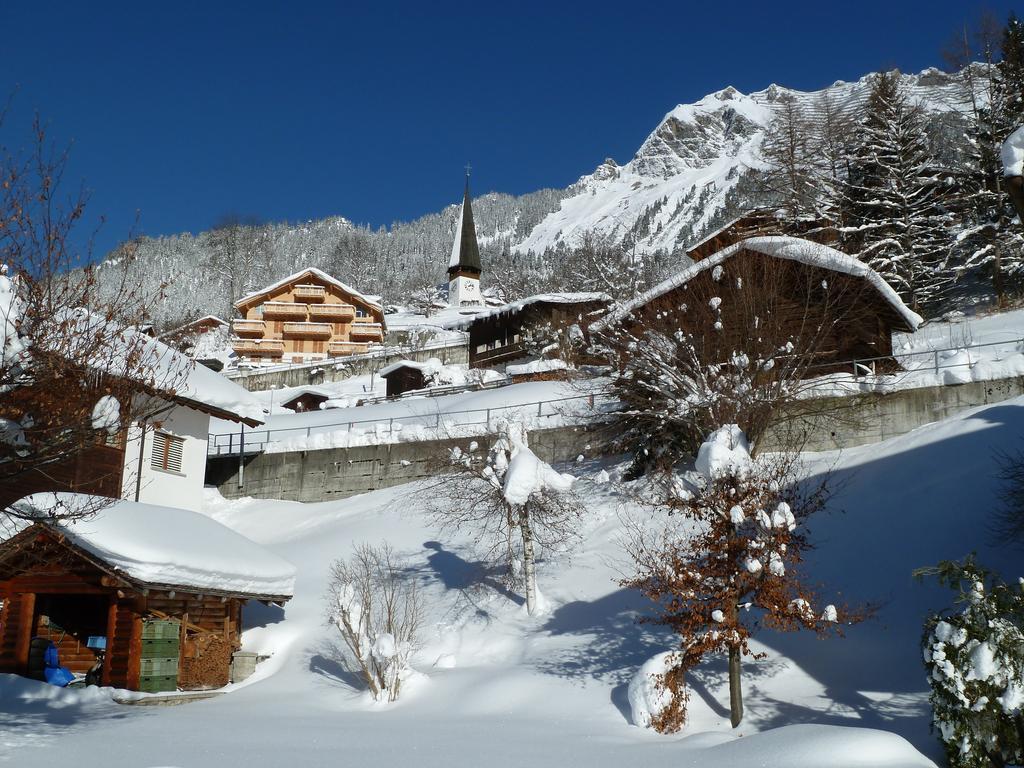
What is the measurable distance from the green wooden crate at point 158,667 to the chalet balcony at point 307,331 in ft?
164

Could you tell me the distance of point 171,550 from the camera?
622 inches

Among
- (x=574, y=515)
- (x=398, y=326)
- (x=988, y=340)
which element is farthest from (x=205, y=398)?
(x=398, y=326)

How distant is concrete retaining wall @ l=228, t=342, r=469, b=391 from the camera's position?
53.5 meters

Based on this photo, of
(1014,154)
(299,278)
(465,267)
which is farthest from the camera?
(465,267)

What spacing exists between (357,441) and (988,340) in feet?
67.1

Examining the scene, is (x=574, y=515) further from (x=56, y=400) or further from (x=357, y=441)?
(x=56, y=400)

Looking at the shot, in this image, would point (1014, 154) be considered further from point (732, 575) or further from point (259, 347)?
point (259, 347)

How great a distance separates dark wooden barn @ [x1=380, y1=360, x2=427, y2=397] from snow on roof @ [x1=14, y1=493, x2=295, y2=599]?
79.0ft

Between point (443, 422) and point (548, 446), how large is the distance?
14.9 feet

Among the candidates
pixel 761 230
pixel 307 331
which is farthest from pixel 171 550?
pixel 307 331

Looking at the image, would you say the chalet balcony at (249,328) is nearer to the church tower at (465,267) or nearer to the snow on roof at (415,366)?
the snow on roof at (415,366)

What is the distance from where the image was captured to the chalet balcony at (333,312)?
65.2 meters

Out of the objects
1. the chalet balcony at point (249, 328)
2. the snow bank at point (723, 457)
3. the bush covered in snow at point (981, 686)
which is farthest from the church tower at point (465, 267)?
the bush covered in snow at point (981, 686)

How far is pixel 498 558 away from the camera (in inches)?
768
